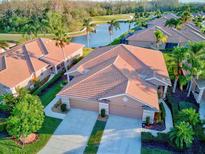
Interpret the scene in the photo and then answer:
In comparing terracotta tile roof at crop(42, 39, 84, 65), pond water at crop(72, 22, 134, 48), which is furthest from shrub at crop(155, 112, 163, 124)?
pond water at crop(72, 22, 134, 48)

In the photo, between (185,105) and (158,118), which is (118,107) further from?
(185,105)

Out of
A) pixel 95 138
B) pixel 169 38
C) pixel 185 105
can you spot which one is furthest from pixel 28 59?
pixel 169 38

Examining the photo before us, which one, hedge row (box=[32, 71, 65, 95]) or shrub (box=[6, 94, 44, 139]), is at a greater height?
shrub (box=[6, 94, 44, 139])

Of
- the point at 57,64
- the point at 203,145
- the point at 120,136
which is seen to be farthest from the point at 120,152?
the point at 57,64

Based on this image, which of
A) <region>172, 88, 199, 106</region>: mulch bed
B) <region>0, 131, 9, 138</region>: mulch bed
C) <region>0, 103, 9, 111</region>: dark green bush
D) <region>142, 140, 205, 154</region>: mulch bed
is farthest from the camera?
<region>172, 88, 199, 106</region>: mulch bed

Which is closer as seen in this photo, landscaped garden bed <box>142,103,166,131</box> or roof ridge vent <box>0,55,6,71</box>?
landscaped garden bed <box>142,103,166,131</box>

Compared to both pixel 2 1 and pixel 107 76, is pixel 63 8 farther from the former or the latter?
pixel 107 76

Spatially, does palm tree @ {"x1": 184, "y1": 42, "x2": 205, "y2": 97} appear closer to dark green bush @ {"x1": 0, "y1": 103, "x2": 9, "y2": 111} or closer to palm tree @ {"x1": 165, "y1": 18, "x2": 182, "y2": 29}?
dark green bush @ {"x1": 0, "y1": 103, "x2": 9, "y2": 111}

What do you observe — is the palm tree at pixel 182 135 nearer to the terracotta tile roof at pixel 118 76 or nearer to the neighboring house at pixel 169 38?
the terracotta tile roof at pixel 118 76
